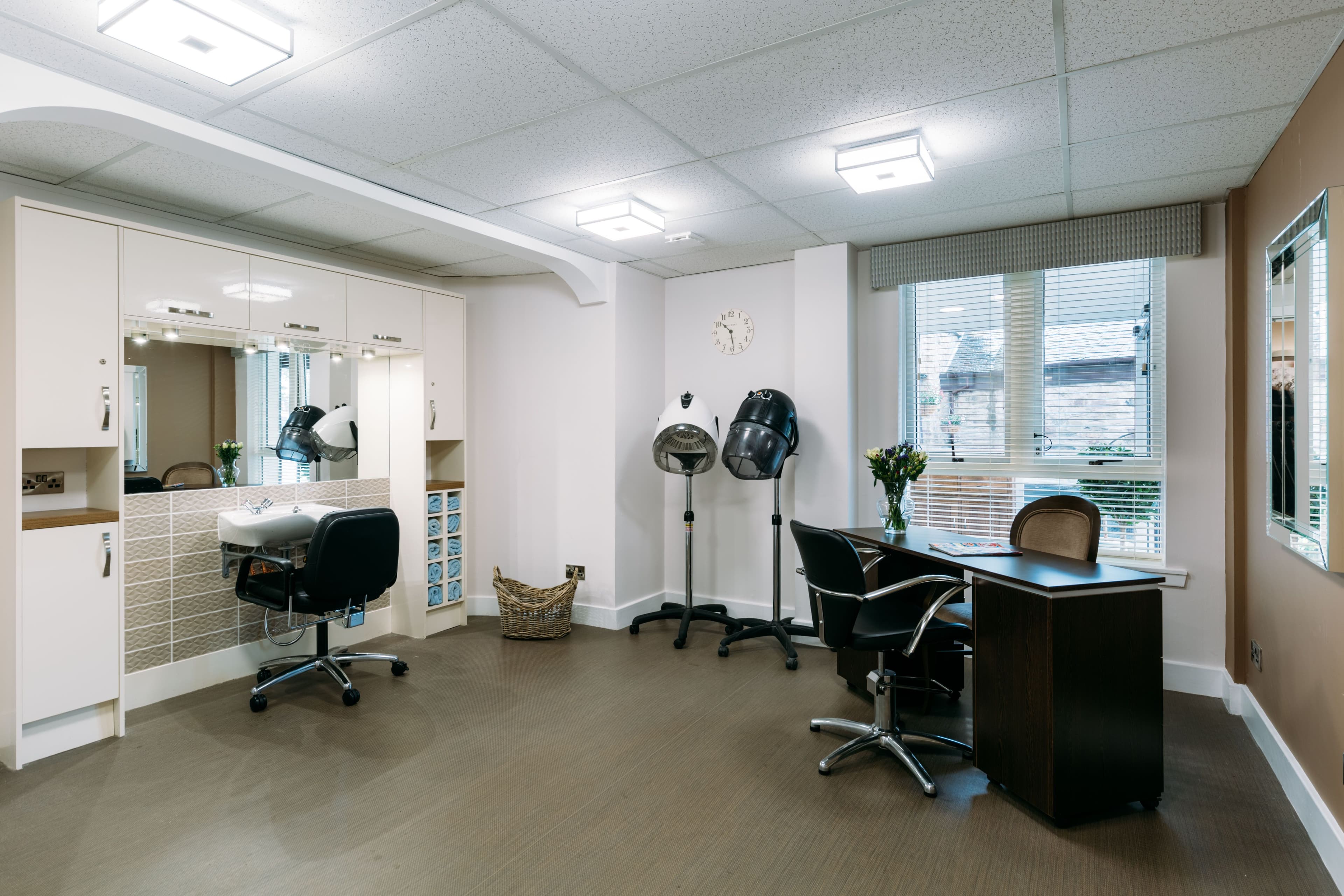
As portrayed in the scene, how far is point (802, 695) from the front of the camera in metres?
3.51

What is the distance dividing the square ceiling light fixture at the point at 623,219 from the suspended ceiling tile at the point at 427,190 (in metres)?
0.49

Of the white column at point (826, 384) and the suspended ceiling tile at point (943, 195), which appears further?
the white column at point (826, 384)

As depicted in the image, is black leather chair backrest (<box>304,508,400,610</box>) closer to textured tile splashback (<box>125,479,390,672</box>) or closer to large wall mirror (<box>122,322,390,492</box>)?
textured tile splashback (<box>125,479,390,672</box>)

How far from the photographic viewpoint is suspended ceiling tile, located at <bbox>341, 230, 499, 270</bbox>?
13.2 ft

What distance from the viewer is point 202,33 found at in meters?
1.93

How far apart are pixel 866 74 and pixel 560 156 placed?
4.16 feet

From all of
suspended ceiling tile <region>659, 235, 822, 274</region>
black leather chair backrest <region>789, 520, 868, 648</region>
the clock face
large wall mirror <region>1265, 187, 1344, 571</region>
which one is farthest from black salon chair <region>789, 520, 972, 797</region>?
the clock face

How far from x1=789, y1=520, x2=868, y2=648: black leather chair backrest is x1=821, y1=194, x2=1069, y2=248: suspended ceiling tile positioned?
200 centimetres

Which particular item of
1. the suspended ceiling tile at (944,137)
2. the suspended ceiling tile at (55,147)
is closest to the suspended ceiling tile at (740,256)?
the suspended ceiling tile at (944,137)

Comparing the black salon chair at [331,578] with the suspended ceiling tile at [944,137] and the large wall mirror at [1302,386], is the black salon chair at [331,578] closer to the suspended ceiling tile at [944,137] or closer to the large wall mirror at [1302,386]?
the suspended ceiling tile at [944,137]

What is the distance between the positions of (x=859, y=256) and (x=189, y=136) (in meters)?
3.48

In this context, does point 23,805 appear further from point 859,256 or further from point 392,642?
point 859,256

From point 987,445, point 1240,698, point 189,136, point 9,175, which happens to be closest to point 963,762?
point 1240,698

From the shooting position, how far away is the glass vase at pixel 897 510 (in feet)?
11.2
